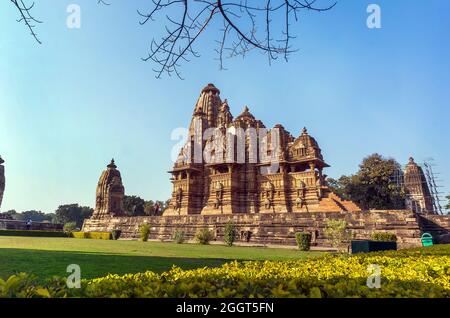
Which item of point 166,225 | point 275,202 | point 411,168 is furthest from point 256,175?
point 411,168

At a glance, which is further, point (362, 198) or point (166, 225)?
point (362, 198)

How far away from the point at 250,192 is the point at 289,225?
15.1 m

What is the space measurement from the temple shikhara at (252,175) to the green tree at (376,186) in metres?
8.75

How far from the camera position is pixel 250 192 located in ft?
122

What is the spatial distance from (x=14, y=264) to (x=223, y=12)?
26.4 feet

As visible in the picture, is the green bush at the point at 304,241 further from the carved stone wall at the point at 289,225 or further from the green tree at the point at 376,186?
the green tree at the point at 376,186

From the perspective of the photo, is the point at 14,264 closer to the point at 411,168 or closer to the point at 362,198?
the point at 362,198

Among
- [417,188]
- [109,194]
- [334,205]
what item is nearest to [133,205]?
[109,194]

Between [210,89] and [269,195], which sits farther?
[210,89]

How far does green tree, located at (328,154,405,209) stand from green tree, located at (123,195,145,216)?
40924 mm

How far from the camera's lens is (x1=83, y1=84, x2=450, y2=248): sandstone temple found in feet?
67.7

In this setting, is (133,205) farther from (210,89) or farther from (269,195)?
(269,195)

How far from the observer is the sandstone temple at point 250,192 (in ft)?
67.7
